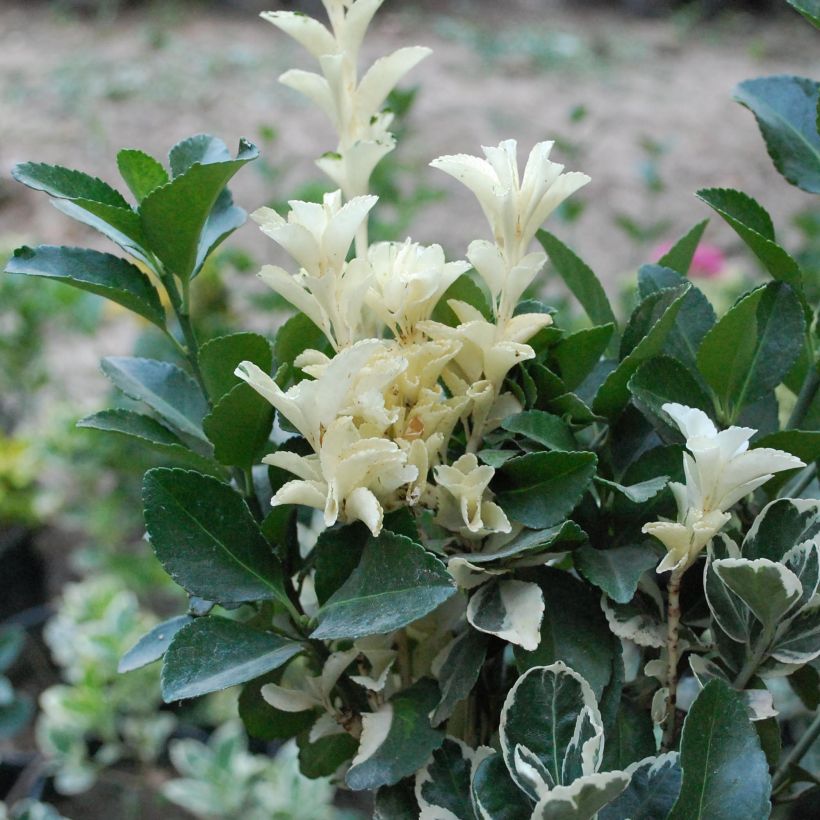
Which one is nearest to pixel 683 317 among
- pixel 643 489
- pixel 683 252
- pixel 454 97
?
pixel 683 252

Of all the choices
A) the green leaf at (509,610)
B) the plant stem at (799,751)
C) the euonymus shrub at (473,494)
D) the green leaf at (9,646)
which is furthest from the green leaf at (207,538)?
the green leaf at (9,646)

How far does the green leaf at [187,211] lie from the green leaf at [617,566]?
0.84 feet

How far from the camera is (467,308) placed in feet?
1.64

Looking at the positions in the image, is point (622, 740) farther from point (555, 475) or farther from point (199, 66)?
point (199, 66)

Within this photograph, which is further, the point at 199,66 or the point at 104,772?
the point at 199,66

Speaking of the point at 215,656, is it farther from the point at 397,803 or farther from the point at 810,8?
the point at 810,8

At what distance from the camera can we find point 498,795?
45cm

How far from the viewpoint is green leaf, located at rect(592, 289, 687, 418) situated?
48cm

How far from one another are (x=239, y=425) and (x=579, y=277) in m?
0.23

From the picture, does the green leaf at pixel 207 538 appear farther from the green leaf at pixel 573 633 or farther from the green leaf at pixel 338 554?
the green leaf at pixel 573 633

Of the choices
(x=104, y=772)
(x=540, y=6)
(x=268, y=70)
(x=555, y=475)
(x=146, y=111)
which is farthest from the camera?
(x=540, y=6)

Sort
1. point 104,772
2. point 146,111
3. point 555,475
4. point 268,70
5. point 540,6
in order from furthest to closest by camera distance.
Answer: point 540,6
point 268,70
point 146,111
point 104,772
point 555,475

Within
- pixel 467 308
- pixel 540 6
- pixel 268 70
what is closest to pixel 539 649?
pixel 467 308

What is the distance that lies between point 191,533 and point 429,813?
0.18 meters
